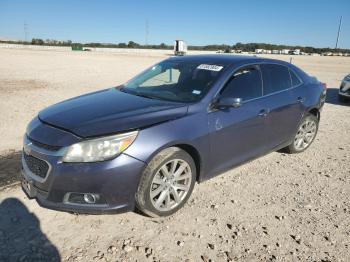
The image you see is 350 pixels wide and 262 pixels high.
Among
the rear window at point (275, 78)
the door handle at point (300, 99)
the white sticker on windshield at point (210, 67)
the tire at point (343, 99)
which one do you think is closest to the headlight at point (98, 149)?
the white sticker on windshield at point (210, 67)

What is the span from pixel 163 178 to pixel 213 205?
2.61 feet

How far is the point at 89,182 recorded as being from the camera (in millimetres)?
3047

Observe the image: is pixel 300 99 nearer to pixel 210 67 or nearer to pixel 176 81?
pixel 210 67

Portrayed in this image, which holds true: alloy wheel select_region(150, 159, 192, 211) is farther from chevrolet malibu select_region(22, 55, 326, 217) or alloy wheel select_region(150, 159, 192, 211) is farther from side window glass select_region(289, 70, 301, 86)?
side window glass select_region(289, 70, 301, 86)

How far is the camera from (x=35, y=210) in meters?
3.64

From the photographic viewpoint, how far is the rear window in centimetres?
477

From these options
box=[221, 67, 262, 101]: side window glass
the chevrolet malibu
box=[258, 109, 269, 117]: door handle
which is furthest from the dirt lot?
box=[221, 67, 262, 101]: side window glass

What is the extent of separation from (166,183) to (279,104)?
7.30 feet

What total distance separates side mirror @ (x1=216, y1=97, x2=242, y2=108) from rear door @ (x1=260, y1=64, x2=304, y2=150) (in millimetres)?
948

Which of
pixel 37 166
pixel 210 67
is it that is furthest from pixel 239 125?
pixel 37 166

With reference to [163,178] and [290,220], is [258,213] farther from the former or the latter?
[163,178]

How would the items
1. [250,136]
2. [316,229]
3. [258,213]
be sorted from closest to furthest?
[316,229]
[258,213]
[250,136]

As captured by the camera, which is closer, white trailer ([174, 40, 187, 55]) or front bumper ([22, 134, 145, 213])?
front bumper ([22, 134, 145, 213])

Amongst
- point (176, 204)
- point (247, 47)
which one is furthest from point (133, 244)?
point (247, 47)
